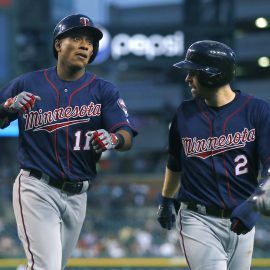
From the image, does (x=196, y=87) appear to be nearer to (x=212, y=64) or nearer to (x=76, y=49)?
(x=212, y=64)

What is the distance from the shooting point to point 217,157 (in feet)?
11.4

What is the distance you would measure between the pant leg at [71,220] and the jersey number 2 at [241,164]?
2.32 feet

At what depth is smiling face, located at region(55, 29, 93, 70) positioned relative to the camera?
11.9ft

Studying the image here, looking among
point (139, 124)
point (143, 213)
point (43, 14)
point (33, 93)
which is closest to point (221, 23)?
point (43, 14)

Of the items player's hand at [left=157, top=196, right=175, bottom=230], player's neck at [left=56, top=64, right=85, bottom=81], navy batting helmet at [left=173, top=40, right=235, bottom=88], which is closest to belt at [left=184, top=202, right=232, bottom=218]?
player's hand at [left=157, top=196, right=175, bottom=230]

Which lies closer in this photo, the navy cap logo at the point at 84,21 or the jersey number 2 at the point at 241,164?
the jersey number 2 at the point at 241,164

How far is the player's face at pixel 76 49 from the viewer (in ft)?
11.9

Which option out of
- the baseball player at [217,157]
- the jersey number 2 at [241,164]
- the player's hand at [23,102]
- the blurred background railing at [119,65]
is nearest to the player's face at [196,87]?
the baseball player at [217,157]

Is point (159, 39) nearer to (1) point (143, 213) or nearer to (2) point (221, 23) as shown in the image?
(2) point (221, 23)

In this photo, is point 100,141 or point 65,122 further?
point 65,122

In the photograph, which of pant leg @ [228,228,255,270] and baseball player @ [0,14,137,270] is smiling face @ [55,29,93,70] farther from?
pant leg @ [228,228,255,270]

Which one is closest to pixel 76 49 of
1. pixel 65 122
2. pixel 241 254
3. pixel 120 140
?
pixel 65 122

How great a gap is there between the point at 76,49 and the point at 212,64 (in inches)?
23.8

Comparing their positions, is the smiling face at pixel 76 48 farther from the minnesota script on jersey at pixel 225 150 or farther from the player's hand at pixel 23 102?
the minnesota script on jersey at pixel 225 150
